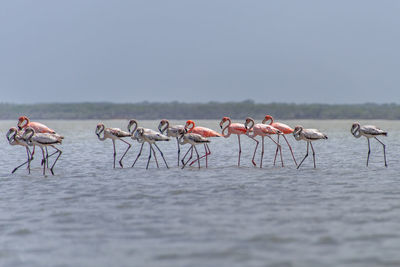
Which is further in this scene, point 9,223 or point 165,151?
point 165,151

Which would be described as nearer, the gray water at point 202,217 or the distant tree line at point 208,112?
the gray water at point 202,217

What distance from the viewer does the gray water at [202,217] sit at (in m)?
5.96

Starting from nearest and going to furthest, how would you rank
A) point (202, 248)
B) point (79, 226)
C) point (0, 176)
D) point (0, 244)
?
point (202, 248) → point (0, 244) → point (79, 226) → point (0, 176)

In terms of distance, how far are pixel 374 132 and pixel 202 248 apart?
346 inches

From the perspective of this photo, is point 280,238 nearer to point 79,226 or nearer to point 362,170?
point 79,226

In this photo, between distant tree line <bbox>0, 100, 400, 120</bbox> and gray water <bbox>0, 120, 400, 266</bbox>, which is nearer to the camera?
gray water <bbox>0, 120, 400, 266</bbox>

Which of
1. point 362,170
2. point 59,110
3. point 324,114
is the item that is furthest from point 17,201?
point 59,110

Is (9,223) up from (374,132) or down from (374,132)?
down

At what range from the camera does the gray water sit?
5957 mm

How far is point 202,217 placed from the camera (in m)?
7.71

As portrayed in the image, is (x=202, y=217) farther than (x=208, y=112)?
No

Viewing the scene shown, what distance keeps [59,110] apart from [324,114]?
2974cm

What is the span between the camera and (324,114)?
61562mm

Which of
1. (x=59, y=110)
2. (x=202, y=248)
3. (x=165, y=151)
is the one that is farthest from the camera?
(x=59, y=110)
